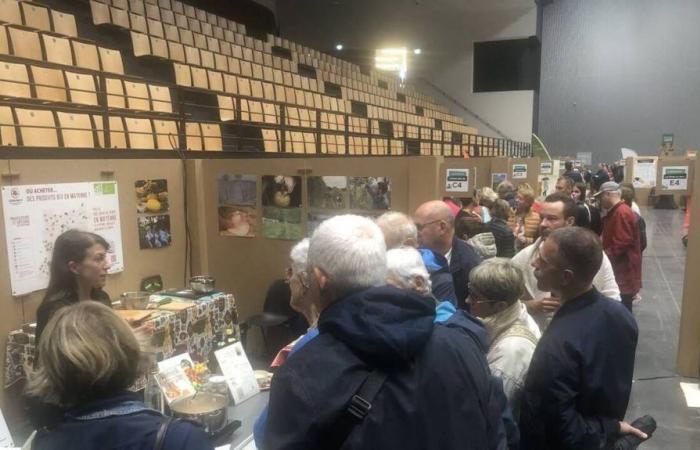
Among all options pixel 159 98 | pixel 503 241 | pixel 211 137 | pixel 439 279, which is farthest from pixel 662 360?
pixel 159 98

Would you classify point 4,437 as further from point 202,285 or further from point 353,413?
point 353,413

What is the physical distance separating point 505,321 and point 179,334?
5.34ft

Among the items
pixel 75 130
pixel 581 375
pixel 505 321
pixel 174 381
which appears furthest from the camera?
pixel 75 130

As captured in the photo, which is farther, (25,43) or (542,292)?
(25,43)

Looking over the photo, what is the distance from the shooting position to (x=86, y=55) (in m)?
5.43

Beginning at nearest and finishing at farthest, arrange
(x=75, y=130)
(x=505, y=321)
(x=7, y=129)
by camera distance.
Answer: (x=505, y=321)
(x=7, y=129)
(x=75, y=130)

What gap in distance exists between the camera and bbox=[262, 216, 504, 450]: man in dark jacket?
0.93 meters

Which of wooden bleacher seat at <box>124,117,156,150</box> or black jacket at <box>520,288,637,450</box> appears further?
wooden bleacher seat at <box>124,117,156,150</box>

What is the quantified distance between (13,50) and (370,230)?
499 centimetres

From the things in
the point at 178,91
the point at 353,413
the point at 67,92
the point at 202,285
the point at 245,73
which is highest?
the point at 245,73

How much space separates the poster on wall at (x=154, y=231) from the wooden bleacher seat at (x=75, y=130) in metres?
1.42

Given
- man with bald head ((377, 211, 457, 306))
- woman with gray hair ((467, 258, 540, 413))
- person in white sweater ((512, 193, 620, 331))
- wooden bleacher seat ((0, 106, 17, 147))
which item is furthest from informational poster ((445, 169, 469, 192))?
wooden bleacher seat ((0, 106, 17, 147))

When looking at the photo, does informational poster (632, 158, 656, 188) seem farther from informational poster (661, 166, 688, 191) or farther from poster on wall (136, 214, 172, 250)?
poster on wall (136, 214, 172, 250)

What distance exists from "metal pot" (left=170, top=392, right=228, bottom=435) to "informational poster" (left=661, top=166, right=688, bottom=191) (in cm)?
333
